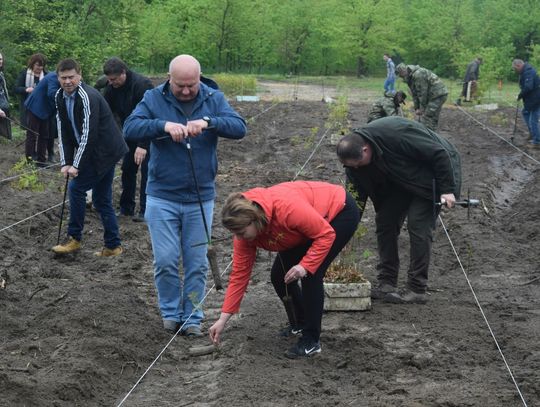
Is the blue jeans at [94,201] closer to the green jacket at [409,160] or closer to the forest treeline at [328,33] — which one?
the green jacket at [409,160]

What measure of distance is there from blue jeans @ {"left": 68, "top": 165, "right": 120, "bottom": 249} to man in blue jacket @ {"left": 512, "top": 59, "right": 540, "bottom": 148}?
1206 cm

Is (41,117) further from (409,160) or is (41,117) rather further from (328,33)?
(328,33)

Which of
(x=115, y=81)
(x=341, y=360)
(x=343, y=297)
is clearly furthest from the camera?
(x=115, y=81)

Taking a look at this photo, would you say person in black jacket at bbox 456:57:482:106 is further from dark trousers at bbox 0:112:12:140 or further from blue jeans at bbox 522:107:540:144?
dark trousers at bbox 0:112:12:140

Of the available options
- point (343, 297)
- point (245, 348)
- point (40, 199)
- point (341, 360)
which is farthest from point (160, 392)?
point (40, 199)

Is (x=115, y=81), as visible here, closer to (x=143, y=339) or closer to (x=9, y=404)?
(x=143, y=339)

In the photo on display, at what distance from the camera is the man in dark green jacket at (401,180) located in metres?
7.08

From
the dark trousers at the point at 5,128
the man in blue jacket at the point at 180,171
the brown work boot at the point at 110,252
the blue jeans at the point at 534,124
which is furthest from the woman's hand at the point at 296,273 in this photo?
the blue jeans at the point at 534,124

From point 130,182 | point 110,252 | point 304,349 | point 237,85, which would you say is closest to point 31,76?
point 130,182

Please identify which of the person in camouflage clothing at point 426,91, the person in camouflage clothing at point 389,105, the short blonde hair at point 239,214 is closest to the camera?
the short blonde hair at point 239,214

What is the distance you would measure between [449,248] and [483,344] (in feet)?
11.9

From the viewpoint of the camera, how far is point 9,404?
5066 millimetres

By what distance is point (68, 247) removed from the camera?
29.8 ft

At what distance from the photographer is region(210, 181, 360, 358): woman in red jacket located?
523cm
